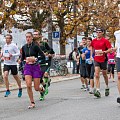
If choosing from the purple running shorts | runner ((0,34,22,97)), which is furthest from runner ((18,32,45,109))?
runner ((0,34,22,97))

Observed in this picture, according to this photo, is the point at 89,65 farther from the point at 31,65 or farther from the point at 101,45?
the point at 31,65

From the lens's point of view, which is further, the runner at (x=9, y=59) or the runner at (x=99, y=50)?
the runner at (x=9, y=59)

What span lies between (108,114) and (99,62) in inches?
127

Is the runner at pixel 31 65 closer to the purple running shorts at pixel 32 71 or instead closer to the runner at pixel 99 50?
the purple running shorts at pixel 32 71

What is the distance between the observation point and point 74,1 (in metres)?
23.0

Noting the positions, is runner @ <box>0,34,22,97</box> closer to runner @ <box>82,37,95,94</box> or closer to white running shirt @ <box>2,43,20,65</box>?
white running shirt @ <box>2,43,20,65</box>

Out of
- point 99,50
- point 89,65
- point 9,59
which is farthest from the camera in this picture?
point 89,65

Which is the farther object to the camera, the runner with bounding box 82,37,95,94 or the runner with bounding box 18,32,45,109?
the runner with bounding box 82,37,95,94

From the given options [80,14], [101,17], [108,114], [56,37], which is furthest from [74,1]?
[108,114]

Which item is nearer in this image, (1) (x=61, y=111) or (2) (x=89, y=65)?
(1) (x=61, y=111)

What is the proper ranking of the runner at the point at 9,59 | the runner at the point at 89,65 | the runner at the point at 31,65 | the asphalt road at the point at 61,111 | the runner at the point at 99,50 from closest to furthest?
the asphalt road at the point at 61,111 < the runner at the point at 31,65 < the runner at the point at 99,50 < the runner at the point at 89,65 < the runner at the point at 9,59

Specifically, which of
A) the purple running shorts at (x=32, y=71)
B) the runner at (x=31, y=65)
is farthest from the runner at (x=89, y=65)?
the purple running shorts at (x=32, y=71)

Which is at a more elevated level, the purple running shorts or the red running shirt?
the red running shirt

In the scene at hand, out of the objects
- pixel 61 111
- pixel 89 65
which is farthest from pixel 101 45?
pixel 61 111
